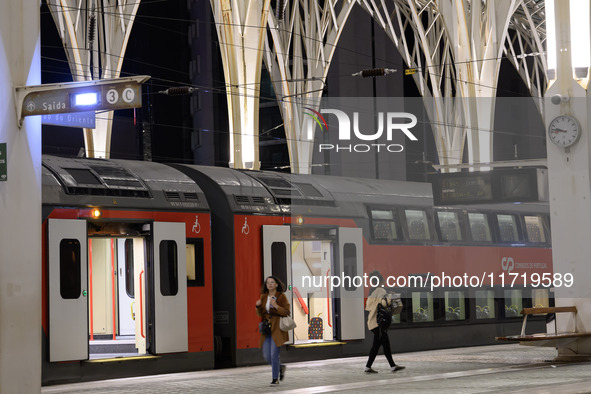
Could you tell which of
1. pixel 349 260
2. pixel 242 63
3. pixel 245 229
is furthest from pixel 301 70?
pixel 245 229

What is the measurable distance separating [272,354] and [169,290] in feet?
8.63

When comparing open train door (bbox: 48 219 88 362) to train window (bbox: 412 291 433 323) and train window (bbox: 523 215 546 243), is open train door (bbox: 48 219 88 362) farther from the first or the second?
train window (bbox: 523 215 546 243)

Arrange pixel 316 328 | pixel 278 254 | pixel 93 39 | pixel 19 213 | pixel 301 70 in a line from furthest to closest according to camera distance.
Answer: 1. pixel 301 70
2. pixel 93 39
3. pixel 316 328
4. pixel 278 254
5. pixel 19 213

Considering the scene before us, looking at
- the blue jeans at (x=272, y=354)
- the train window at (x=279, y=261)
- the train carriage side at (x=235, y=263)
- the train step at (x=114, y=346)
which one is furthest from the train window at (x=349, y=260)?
the blue jeans at (x=272, y=354)

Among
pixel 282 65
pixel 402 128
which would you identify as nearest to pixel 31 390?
pixel 402 128

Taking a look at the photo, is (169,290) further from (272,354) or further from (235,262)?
(272,354)

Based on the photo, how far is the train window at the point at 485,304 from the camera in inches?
924

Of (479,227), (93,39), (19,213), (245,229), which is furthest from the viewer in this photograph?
(93,39)

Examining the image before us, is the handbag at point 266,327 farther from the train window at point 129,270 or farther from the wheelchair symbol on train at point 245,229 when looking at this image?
the train window at point 129,270

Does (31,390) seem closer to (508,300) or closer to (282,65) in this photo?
(508,300)

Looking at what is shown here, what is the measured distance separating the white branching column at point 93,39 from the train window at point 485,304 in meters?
11.3

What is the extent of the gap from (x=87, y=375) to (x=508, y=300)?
460 inches

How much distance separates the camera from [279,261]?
1920 cm

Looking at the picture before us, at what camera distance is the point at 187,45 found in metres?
57.4
